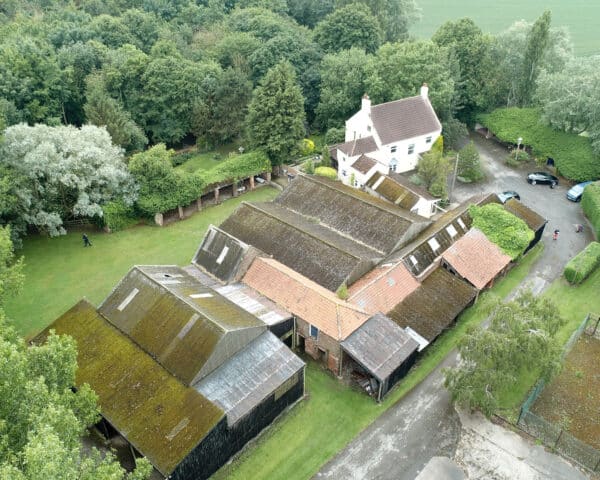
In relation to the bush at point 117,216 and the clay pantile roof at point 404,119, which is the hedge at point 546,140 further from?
the bush at point 117,216

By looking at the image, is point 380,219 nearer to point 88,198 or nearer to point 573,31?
point 88,198

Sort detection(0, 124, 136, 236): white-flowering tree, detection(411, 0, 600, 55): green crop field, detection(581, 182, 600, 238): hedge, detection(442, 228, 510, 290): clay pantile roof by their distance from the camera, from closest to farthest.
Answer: detection(442, 228, 510, 290): clay pantile roof → detection(0, 124, 136, 236): white-flowering tree → detection(581, 182, 600, 238): hedge → detection(411, 0, 600, 55): green crop field

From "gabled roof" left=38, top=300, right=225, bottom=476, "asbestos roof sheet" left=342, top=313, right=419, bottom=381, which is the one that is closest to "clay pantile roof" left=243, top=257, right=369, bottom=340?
"asbestos roof sheet" left=342, top=313, right=419, bottom=381

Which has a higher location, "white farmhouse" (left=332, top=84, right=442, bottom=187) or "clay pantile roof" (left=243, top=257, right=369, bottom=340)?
"white farmhouse" (left=332, top=84, right=442, bottom=187)

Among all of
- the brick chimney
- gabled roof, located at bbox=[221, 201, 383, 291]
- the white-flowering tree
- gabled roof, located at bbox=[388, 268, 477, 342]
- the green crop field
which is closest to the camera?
gabled roof, located at bbox=[388, 268, 477, 342]

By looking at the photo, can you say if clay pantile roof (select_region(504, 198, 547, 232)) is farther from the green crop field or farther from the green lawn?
the green crop field

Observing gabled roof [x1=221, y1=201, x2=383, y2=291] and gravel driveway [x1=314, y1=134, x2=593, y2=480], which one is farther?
gabled roof [x1=221, y1=201, x2=383, y2=291]

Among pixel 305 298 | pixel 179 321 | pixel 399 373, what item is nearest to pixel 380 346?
pixel 399 373
